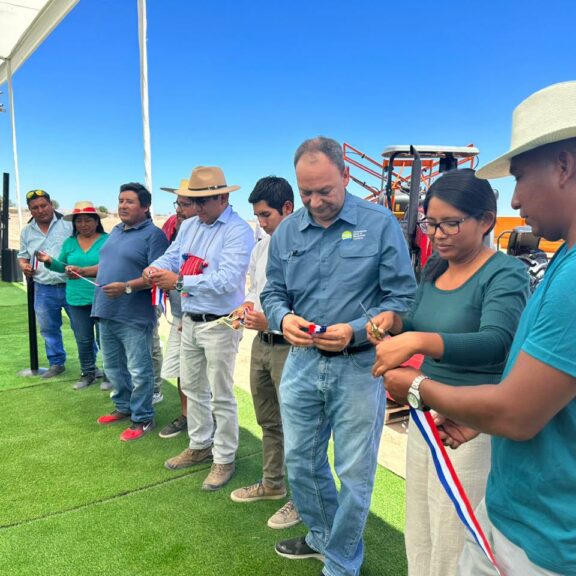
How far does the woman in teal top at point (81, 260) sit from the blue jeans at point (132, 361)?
87 centimetres

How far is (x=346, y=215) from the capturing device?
2.15 metres

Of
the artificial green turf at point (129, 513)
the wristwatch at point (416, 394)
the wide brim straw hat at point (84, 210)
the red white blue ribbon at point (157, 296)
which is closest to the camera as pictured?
the wristwatch at point (416, 394)

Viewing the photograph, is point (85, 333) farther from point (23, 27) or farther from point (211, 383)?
point (23, 27)

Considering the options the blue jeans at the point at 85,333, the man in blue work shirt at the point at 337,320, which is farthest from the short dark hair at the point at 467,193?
the blue jeans at the point at 85,333

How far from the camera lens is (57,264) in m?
4.72

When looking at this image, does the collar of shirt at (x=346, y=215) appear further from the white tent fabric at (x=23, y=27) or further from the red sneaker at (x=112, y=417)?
the white tent fabric at (x=23, y=27)

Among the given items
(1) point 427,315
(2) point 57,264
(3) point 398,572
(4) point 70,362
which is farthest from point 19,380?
(1) point 427,315

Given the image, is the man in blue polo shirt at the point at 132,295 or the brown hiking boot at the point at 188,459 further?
the man in blue polo shirt at the point at 132,295

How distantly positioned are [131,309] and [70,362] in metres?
2.98

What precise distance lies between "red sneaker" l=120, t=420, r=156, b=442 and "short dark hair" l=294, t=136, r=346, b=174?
2999 millimetres

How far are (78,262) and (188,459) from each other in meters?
2.44

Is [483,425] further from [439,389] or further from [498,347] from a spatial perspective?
[498,347]

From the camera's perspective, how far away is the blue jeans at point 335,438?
2100 millimetres

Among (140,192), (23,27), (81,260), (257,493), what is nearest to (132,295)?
(140,192)
